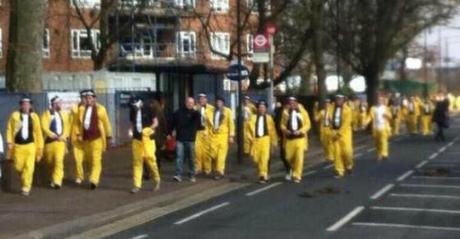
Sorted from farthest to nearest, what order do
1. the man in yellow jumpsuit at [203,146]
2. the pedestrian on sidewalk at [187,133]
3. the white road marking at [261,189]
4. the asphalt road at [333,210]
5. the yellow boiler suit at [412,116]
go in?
1. the yellow boiler suit at [412,116]
2. the man in yellow jumpsuit at [203,146]
3. the pedestrian on sidewalk at [187,133]
4. the white road marking at [261,189]
5. the asphalt road at [333,210]

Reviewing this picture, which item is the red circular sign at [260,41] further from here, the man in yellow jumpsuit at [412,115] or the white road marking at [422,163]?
the man in yellow jumpsuit at [412,115]

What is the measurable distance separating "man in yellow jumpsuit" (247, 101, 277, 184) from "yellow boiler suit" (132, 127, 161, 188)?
3.26 meters

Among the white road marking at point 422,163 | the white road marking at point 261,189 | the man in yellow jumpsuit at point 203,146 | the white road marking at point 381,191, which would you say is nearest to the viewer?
the white road marking at point 381,191

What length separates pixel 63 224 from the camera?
14992 millimetres

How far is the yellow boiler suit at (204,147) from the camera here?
2427 cm

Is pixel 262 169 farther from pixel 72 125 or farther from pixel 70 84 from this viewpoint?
pixel 70 84

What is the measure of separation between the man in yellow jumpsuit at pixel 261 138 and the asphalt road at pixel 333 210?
0.44m

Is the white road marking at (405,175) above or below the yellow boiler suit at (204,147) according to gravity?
below

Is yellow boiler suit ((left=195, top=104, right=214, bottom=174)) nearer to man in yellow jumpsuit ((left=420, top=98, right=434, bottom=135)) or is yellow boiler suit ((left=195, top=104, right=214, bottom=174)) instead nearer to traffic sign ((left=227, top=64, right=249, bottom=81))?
traffic sign ((left=227, top=64, right=249, bottom=81))

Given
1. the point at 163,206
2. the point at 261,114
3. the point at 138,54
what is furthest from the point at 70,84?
the point at 138,54

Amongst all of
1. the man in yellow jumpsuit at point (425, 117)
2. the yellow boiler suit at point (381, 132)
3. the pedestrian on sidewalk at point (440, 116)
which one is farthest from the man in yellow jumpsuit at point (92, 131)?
the man in yellow jumpsuit at point (425, 117)

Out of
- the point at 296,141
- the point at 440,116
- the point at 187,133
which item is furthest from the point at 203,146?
the point at 440,116

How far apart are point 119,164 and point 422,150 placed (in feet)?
39.2

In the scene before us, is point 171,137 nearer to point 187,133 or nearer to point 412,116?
point 187,133
